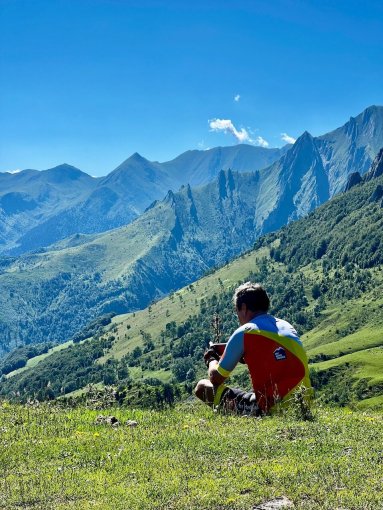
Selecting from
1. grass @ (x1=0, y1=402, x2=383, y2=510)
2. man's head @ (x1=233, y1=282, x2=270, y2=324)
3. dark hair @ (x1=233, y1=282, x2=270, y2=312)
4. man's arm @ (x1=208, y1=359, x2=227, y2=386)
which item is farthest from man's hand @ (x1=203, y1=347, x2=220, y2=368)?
dark hair @ (x1=233, y1=282, x2=270, y2=312)

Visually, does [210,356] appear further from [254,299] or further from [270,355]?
[270,355]

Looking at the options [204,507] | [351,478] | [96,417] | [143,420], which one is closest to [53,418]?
[96,417]

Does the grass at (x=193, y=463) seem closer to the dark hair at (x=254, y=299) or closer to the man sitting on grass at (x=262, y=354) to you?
the man sitting on grass at (x=262, y=354)

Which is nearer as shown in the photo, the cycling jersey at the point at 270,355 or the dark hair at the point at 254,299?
the cycling jersey at the point at 270,355

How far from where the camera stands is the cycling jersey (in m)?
13.6

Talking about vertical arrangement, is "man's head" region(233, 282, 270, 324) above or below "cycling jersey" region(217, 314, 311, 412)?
above

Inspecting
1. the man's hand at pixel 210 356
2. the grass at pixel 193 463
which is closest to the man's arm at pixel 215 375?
the man's hand at pixel 210 356

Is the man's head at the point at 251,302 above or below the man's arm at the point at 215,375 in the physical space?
above

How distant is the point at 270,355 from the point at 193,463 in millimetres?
3889

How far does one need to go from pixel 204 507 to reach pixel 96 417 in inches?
328

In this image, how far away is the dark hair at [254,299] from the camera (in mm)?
14500

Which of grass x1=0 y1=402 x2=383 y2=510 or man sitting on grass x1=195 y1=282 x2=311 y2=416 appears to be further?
man sitting on grass x1=195 y1=282 x2=311 y2=416

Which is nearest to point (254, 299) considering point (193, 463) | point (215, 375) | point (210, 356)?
point (215, 375)

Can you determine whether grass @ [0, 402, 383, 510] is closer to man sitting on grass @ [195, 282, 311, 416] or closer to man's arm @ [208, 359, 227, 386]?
man sitting on grass @ [195, 282, 311, 416]
